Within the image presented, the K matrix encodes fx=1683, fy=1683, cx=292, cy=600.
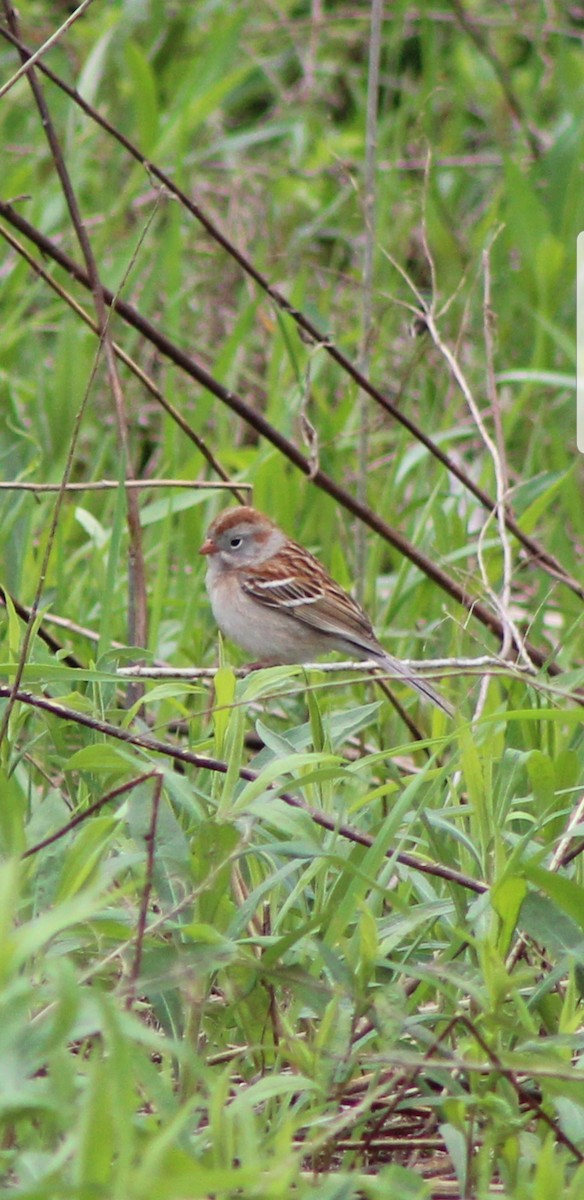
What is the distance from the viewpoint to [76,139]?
5699 millimetres

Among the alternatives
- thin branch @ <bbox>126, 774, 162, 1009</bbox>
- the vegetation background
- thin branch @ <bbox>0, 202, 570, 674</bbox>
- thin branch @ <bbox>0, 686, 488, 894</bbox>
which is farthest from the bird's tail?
thin branch @ <bbox>126, 774, 162, 1009</bbox>

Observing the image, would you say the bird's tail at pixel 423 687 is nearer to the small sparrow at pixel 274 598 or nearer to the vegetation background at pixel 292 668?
the vegetation background at pixel 292 668

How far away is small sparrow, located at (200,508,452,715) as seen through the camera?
181 inches

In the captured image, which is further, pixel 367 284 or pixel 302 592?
pixel 302 592

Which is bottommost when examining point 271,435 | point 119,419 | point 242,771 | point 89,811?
point 242,771

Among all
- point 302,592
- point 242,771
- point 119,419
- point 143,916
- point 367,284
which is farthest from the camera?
point 302,592

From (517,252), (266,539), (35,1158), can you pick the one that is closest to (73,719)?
(35,1158)

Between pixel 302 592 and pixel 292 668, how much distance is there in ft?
7.79

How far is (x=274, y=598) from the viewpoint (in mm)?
5043

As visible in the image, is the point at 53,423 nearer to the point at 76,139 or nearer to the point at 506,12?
the point at 76,139

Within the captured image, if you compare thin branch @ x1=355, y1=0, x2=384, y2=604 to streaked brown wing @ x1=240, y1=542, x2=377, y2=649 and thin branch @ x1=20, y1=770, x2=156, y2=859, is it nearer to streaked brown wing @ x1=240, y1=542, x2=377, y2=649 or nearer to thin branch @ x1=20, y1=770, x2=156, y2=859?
streaked brown wing @ x1=240, y1=542, x2=377, y2=649

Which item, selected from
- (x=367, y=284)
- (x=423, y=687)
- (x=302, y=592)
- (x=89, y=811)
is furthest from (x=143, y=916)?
(x=302, y=592)

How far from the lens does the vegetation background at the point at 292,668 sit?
2096 mm

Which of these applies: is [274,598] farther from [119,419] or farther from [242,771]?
[242,771]
